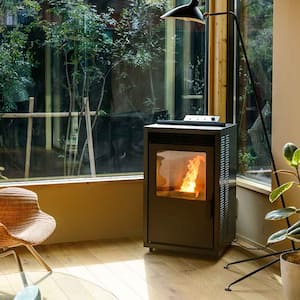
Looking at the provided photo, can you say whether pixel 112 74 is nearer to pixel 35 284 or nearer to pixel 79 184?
pixel 79 184

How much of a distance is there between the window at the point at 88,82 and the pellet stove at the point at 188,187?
66cm

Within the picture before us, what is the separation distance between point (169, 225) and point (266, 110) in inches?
40.9

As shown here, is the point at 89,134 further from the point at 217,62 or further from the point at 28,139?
the point at 217,62

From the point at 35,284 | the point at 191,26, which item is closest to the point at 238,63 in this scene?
the point at 191,26

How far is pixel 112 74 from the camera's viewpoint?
14.8ft

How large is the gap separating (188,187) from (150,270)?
620 millimetres

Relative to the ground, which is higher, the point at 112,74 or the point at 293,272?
the point at 112,74

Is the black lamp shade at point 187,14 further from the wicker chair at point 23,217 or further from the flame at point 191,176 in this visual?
the wicker chair at point 23,217

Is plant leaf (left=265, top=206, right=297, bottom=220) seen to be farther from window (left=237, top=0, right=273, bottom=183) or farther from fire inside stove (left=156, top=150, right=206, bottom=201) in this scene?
window (left=237, top=0, right=273, bottom=183)

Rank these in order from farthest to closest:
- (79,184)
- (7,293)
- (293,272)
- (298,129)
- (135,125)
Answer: (135,125) < (79,184) < (298,129) < (293,272) < (7,293)

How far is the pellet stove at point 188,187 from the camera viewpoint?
3.80 m

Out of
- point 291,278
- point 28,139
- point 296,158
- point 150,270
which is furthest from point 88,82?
point 291,278

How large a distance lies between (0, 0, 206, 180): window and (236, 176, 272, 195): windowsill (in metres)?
0.73

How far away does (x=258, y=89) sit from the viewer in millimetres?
4133
